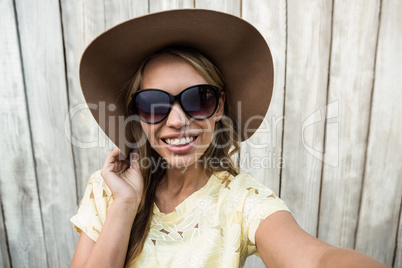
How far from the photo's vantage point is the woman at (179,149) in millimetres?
890

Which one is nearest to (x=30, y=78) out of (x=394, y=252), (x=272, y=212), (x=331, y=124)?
(x=272, y=212)

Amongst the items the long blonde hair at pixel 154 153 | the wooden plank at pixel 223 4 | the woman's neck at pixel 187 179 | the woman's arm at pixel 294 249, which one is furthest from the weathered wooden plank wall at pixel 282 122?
the woman's arm at pixel 294 249

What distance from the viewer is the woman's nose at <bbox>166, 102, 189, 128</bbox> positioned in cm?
92

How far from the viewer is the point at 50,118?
5.06 feet

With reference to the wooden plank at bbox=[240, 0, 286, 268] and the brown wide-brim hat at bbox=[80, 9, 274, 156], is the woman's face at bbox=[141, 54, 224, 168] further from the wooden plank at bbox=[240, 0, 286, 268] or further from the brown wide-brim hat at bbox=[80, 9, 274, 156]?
the wooden plank at bbox=[240, 0, 286, 268]

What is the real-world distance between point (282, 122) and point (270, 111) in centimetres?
10

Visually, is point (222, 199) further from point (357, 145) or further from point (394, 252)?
point (394, 252)

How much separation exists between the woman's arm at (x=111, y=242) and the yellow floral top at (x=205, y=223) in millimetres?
56

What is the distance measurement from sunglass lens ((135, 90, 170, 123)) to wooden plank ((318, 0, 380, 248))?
3.43ft

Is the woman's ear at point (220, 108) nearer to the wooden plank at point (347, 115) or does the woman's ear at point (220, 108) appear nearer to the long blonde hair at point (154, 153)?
the long blonde hair at point (154, 153)

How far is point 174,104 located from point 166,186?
0.41 meters

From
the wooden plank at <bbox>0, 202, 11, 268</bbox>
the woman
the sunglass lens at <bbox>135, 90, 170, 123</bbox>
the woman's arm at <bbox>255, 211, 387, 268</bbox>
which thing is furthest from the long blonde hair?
the wooden plank at <bbox>0, 202, 11, 268</bbox>

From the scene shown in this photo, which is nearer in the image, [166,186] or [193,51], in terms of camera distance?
[193,51]

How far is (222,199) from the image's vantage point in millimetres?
1013
